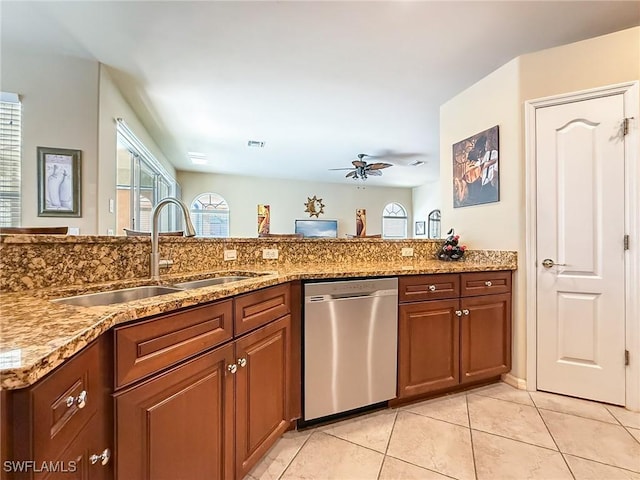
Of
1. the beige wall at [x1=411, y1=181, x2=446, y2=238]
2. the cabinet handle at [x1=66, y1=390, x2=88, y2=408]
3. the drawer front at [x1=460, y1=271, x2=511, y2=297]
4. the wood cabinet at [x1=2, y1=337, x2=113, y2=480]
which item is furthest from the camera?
the beige wall at [x1=411, y1=181, x2=446, y2=238]

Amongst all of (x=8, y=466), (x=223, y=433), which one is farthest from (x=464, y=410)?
(x=8, y=466)

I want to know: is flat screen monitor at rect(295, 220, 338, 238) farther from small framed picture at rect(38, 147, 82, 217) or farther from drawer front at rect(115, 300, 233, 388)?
drawer front at rect(115, 300, 233, 388)

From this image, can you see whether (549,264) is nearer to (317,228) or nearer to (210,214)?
(317,228)

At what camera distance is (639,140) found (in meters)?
1.91

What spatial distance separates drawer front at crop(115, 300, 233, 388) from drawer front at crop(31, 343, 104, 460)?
74 mm

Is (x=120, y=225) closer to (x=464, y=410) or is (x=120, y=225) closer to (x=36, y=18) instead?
(x=36, y=18)

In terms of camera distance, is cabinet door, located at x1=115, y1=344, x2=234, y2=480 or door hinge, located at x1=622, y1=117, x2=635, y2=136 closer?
cabinet door, located at x1=115, y1=344, x2=234, y2=480

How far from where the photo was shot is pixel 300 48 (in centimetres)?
243

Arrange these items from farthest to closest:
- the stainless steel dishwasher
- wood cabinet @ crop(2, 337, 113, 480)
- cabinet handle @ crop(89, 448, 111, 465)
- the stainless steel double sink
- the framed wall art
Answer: the framed wall art, the stainless steel dishwasher, the stainless steel double sink, cabinet handle @ crop(89, 448, 111, 465), wood cabinet @ crop(2, 337, 113, 480)

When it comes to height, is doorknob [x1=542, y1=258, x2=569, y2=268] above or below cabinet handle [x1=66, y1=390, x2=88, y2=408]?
above

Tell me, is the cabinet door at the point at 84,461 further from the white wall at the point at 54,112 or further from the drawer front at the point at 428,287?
the white wall at the point at 54,112

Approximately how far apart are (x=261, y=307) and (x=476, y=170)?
2238 millimetres

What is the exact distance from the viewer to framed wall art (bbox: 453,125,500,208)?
245 cm

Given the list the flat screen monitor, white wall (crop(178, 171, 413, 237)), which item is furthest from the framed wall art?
white wall (crop(178, 171, 413, 237))
